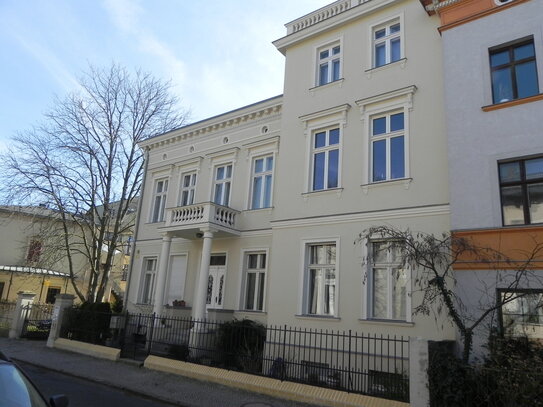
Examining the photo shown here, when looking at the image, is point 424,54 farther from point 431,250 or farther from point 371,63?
point 431,250

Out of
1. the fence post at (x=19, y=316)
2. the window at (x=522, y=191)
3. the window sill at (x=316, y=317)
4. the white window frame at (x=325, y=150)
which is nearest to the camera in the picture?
the window at (x=522, y=191)

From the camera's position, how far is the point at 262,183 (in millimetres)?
16672

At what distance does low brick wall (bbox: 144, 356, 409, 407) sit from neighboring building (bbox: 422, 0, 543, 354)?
9.45ft

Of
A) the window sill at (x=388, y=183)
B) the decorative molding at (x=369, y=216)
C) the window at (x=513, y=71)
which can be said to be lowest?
the decorative molding at (x=369, y=216)

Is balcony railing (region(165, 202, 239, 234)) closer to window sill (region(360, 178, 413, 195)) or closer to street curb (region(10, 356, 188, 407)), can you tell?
window sill (region(360, 178, 413, 195))

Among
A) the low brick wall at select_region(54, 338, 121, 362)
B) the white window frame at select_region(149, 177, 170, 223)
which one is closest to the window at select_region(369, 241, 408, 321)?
the low brick wall at select_region(54, 338, 121, 362)


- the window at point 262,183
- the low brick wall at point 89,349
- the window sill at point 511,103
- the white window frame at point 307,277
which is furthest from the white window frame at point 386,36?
the low brick wall at point 89,349

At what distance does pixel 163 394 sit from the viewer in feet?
30.6

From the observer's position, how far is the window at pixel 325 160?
1345 centimetres

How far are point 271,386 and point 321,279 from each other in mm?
4189

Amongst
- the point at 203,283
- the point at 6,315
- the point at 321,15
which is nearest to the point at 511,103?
the point at 321,15

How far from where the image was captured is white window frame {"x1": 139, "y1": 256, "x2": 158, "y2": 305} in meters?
19.4

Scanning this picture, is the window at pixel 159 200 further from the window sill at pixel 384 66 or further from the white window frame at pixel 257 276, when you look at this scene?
the window sill at pixel 384 66

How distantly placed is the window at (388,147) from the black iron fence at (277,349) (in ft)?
15.4
